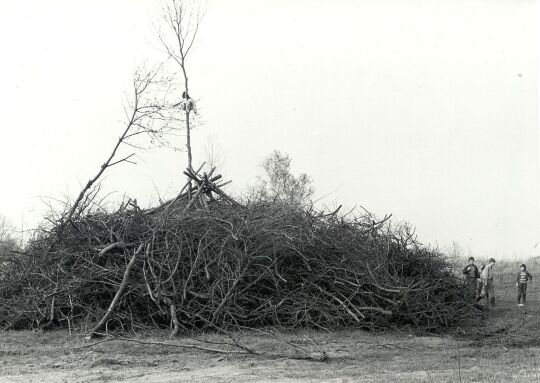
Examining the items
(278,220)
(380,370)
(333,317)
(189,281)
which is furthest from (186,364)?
(278,220)

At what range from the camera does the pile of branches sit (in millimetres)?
11531

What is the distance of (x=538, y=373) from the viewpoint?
7.50 m

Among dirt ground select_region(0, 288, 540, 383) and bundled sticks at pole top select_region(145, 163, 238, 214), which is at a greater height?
bundled sticks at pole top select_region(145, 163, 238, 214)

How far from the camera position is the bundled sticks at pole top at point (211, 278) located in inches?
454

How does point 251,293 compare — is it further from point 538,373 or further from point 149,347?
point 538,373

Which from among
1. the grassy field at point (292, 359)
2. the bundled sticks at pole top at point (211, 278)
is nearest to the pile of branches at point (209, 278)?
the bundled sticks at pole top at point (211, 278)

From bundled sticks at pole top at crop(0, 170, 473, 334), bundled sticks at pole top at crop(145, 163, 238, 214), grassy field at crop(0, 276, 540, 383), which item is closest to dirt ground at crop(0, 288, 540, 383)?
grassy field at crop(0, 276, 540, 383)

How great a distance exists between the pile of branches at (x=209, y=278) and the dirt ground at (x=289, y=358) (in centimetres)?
58

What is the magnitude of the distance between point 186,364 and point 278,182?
22388 millimetres

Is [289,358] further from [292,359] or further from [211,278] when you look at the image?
[211,278]

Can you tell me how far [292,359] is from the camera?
8742mm

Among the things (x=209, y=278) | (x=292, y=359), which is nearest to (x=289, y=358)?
(x=292, y=359)

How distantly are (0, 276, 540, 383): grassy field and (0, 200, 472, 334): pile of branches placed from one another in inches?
22.3

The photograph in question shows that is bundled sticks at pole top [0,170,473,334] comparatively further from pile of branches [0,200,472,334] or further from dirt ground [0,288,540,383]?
dirt ground [0,288,540,383]
